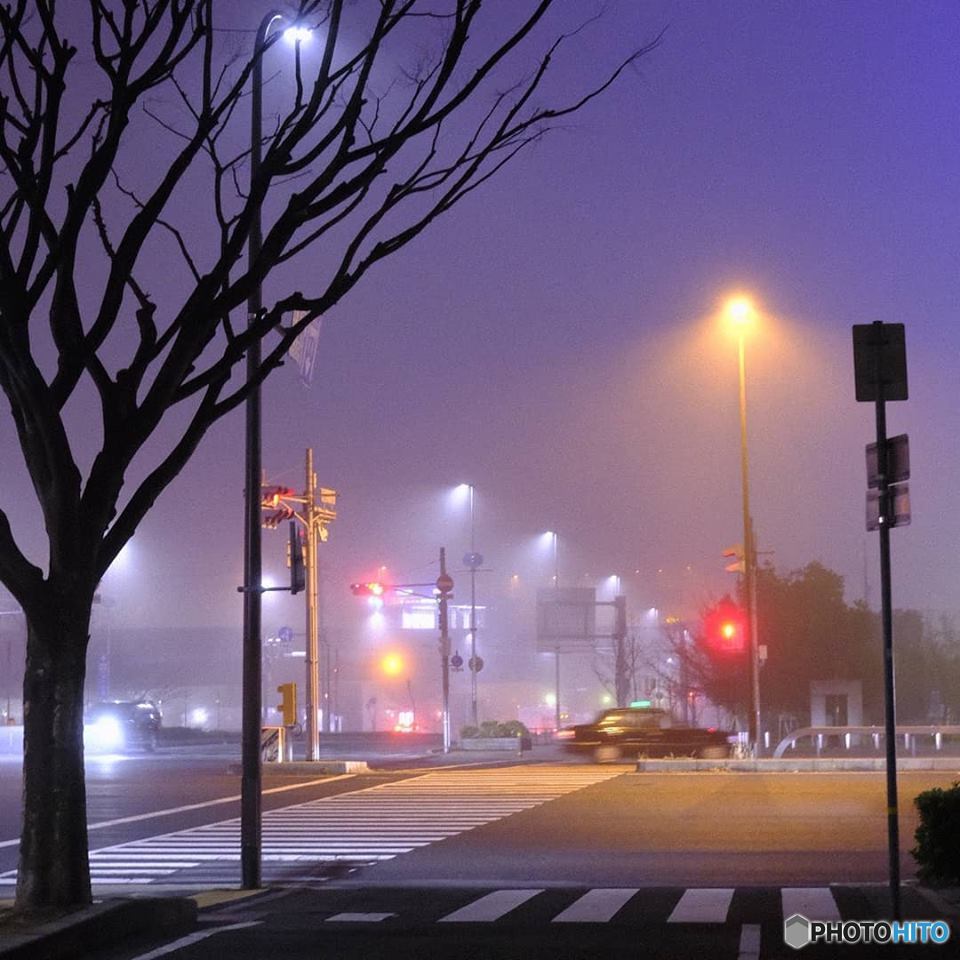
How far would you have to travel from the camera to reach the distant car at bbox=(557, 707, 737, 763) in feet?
137

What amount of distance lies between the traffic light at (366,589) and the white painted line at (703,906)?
3748cm

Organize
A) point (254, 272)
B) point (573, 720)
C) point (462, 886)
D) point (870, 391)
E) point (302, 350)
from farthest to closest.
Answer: point (573, 720) → point (302, 350) → point (462, 886) → point (254, 272) → point (870, 391)

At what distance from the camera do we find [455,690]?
105250 mm

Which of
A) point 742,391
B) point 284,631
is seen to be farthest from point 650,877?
point 284,631

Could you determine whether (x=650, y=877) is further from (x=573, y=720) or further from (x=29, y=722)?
(x=573, y=720)

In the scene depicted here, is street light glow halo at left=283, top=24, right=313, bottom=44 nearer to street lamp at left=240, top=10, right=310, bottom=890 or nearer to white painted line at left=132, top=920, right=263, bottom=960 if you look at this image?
street lamp at left=240, top=10, right=310, bottom=890

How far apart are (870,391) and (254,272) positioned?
491cm

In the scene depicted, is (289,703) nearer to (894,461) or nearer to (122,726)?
(894,461)

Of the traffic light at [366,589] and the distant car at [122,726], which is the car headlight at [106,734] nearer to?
the distant car at [122,726]

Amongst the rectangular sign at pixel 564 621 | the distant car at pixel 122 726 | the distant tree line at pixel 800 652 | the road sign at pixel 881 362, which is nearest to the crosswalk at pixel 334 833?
the road sign at pixel 881 362

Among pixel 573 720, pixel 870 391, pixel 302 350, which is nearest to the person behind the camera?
pixel 870 391

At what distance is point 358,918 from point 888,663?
4.93 m

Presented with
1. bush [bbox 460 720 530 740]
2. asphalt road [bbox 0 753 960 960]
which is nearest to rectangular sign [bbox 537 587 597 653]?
bush [bbox 460 720 530 740]

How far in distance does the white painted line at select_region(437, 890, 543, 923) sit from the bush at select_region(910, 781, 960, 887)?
3.54m
